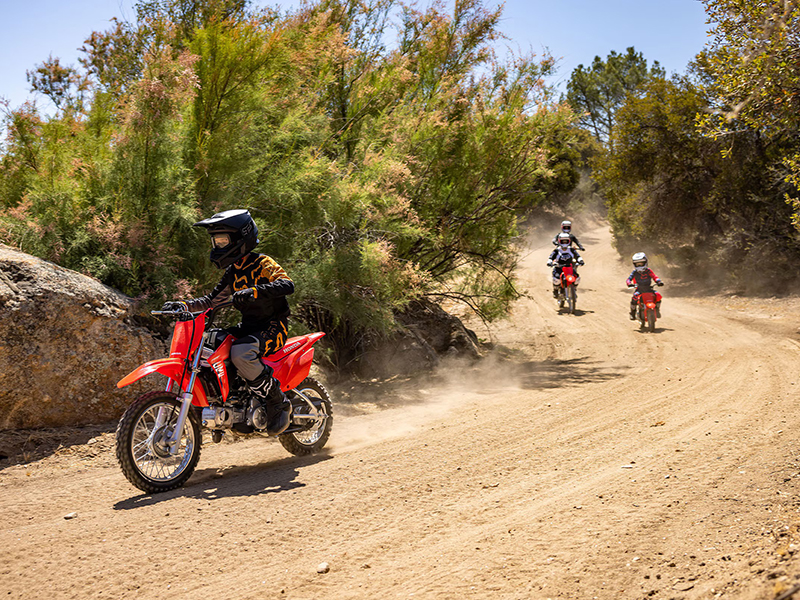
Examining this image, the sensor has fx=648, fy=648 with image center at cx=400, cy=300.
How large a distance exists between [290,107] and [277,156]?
81 centimetres

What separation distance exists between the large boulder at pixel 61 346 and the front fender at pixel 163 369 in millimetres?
2008

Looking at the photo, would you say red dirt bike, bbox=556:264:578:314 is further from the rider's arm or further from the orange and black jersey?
the rider's arm

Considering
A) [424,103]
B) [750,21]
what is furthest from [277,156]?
[750,21]

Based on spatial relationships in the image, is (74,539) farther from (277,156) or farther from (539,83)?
(539,83)

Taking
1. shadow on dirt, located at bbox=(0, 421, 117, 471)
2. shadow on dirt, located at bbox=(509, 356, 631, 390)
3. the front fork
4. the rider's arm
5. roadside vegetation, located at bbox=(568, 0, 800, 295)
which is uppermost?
roadside vegetation, located at bbox=(568, 0, 800, 295)

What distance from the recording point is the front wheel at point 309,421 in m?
6.41

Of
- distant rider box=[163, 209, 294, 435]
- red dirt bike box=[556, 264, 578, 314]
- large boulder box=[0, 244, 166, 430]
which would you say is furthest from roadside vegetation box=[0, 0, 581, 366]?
red dirt bike box=[556, 264, 578, 314]

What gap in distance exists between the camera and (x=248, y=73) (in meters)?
8.66

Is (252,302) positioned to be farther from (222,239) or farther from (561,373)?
(561,373)

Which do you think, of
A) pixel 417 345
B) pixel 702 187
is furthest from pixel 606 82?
pixel 417 345

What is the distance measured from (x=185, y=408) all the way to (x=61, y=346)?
2298mm

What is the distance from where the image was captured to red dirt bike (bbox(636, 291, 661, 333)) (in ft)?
51.2

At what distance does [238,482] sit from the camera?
18.4ft

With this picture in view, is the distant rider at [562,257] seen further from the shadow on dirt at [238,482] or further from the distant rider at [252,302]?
the distant rider at [252,302]
